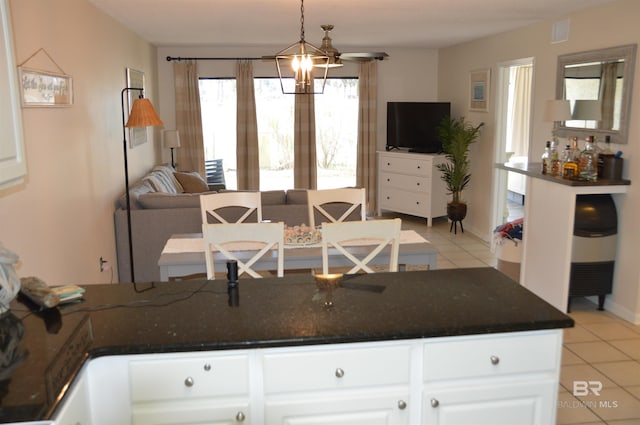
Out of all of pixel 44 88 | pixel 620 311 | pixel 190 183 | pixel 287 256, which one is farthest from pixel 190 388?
pixel 190 183

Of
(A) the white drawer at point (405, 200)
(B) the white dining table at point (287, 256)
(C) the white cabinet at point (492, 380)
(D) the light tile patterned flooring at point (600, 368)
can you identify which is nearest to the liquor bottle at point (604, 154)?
(D) the light tile patterned flooring at point (600, 368)

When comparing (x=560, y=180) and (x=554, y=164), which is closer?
(x=560, y=180)

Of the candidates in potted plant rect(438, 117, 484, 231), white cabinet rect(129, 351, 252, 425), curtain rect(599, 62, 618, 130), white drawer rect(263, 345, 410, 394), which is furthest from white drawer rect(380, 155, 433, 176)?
white cabinet rect(129, 351, 252, 425)

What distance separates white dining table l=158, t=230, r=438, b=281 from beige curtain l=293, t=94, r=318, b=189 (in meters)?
4.62

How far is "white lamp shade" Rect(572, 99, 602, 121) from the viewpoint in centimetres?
449

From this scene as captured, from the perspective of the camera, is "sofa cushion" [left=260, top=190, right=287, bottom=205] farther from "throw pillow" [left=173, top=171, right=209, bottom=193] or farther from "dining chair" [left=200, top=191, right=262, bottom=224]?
"throw pillow" [left=173, top=171, right=209, bottom=193]

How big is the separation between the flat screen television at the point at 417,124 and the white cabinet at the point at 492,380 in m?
6.03

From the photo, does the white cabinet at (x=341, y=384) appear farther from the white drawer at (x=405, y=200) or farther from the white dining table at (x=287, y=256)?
the white drawer at (x=405, y=200)

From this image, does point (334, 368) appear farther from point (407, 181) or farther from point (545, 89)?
point (407, 181)

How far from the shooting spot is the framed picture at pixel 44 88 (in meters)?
2.99

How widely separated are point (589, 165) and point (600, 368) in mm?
1501

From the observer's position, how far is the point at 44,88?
3273mm

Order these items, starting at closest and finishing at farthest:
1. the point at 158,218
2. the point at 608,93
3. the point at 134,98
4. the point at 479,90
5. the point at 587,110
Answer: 1. the point at 608,93
2. the point at 587,110
3. the point at 158,218
4. the point at 134,98
5. the point at 479,90

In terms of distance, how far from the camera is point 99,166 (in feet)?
14.6
